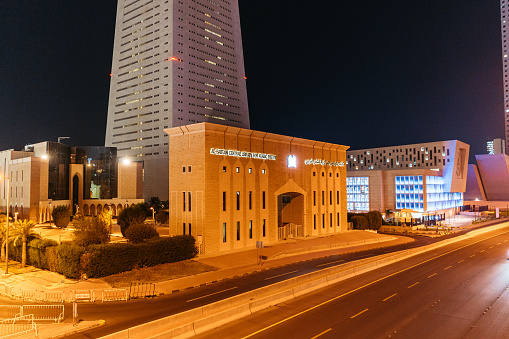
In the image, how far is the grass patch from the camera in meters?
28.4

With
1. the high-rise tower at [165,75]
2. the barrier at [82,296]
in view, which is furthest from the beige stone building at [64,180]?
the high-rise tower at [165,75]

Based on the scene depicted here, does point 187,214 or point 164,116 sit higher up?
point 164,116

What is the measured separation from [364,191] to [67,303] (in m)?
104

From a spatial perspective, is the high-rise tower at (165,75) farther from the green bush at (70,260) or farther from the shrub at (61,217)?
the green bush at (70,260)

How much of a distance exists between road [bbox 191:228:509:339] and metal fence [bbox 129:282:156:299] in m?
8.89

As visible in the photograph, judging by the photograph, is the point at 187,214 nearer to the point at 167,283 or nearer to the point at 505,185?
the point at 167,283

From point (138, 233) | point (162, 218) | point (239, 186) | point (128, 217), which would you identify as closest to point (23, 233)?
point (138, 233)

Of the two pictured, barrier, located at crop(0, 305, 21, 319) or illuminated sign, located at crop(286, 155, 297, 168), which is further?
illuminated sign, located at crop(286, 155, 297, 168)

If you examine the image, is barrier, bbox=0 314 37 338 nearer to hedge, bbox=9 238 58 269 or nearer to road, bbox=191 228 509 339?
road, bbox=191 228 509 339

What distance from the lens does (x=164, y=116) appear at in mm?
148250

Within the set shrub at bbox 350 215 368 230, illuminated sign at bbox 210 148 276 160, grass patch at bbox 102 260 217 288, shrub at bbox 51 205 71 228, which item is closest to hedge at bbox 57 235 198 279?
grass patch at bbox 102 260 217 288

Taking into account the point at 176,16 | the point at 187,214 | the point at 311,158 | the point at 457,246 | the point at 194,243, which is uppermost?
the point at 176,16

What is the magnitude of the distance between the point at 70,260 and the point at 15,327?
11694 millimetres

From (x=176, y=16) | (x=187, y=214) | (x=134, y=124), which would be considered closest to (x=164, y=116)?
(x=134, y=124)
